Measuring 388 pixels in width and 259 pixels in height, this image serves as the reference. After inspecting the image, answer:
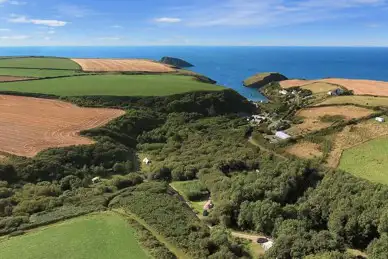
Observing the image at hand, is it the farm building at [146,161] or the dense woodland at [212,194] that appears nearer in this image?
the dense woodland at [212,194]

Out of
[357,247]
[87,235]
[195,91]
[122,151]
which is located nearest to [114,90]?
[195,91]

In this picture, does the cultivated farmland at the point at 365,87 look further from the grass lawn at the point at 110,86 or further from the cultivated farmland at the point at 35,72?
the cultivated farmland at the point at 35,72

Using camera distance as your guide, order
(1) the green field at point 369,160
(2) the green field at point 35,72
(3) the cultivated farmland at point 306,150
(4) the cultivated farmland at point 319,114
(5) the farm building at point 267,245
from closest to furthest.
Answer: (5) the farm building at point 267,245 < (1) the green field at point 369,160 < (3) the cultivated farmland at point 306,150 < (4) the cultivated farmland at point 319,114 < (2) the green field at point 35,72

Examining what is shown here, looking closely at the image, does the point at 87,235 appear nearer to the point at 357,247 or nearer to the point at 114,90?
the point at 357,247

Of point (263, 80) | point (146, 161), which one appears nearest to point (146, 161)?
point (146, 161)

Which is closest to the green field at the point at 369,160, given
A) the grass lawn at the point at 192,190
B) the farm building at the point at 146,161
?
the grass lawn at the point at 192,190

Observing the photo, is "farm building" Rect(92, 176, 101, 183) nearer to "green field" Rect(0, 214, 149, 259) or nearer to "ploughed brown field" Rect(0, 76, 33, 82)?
"green field" Rect(0, 214, 149, 259)
